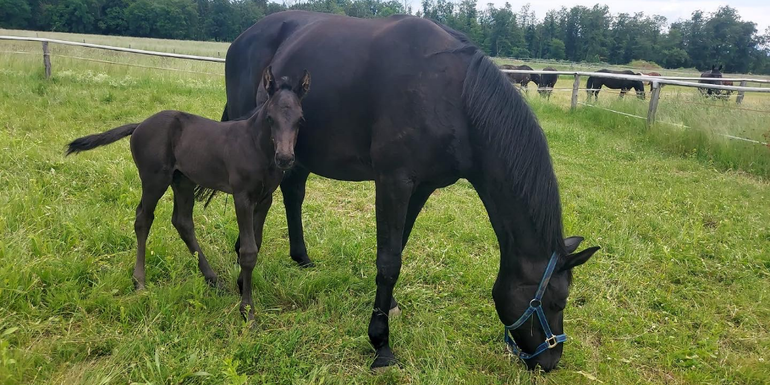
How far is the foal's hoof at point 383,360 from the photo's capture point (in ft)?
8.32

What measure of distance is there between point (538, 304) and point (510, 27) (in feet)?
211

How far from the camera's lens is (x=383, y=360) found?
2.58 meters

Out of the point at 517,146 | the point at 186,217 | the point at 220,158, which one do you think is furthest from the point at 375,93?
the point at 186,217

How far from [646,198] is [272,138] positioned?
4985 mm

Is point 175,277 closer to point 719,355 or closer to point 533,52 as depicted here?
point 719,355

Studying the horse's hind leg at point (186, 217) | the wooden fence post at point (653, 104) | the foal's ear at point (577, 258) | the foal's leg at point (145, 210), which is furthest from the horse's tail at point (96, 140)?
the wooden fence post at point (653, 104)

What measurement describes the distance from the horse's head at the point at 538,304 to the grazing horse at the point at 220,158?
1449 millimetres

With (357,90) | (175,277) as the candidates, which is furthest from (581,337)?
(175,277)

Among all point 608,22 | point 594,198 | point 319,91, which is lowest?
point 594,198

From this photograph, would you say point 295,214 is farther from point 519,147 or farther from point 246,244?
point 519,147

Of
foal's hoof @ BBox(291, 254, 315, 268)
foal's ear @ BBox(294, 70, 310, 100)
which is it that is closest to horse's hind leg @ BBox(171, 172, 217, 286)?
foal's hoof @ BBox(291, 254, 315, 268)

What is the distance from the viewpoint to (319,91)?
9.07ft

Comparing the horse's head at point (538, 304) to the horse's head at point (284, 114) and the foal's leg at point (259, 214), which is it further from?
the foal's leg at point (259, 214)

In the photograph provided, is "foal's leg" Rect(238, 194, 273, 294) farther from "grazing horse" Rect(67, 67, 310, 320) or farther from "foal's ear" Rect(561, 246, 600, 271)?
"foal's ear" Rect(561, 246, 600, 271)
